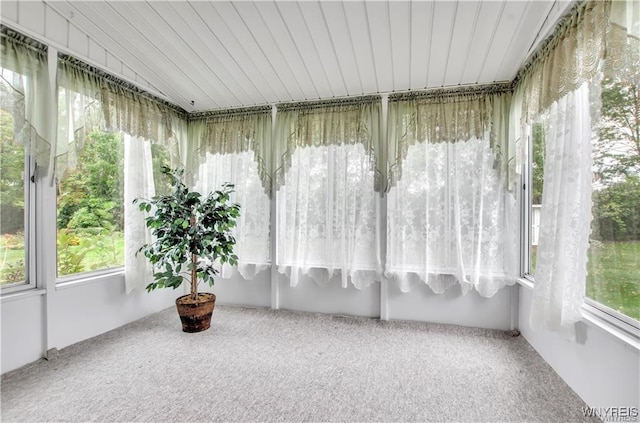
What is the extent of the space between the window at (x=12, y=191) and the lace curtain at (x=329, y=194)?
2092 mm

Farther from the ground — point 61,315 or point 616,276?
point 616,276

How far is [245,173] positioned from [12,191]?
75.1 inches

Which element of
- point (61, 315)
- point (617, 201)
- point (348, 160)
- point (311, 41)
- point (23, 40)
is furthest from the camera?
point (348, 160)

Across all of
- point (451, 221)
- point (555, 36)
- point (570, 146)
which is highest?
point (555, 36)

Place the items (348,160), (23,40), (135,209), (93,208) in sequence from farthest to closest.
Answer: (348,160) < (135,209) < (93,208) < (23,40)

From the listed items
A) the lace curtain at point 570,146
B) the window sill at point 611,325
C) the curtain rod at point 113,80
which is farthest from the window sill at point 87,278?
the window sill at point 611,325

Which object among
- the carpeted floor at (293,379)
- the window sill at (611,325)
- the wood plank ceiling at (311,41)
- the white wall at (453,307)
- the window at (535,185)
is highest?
the wood plank ceiling at (311,41)

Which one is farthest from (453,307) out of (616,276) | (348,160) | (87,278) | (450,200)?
(87,278)

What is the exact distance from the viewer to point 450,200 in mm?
2742

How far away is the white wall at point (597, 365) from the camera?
135 cm

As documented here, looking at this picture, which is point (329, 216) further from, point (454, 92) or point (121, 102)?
point (121, 102)

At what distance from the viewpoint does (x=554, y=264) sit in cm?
173

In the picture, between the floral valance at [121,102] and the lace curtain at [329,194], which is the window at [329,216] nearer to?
the lace curtain at [329,194]

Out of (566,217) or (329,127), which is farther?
(329,127)
